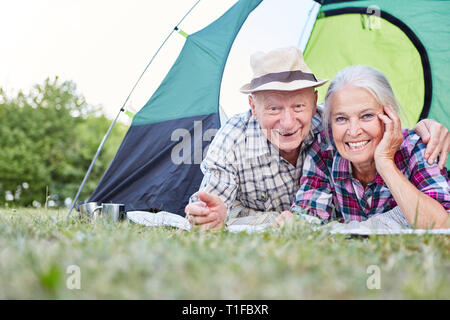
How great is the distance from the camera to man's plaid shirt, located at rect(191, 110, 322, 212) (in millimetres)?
1974

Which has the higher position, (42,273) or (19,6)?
(19,6)

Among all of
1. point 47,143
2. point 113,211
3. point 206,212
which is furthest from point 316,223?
point 47,143

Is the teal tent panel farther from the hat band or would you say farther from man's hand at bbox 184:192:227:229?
man's hand at bbox 184:192:227:229

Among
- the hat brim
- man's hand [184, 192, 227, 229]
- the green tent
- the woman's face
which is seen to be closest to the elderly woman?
the woman's face

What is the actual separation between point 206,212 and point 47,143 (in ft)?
35.8

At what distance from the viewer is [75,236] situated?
1088 mm

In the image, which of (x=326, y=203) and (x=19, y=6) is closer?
(x=326, y=203)

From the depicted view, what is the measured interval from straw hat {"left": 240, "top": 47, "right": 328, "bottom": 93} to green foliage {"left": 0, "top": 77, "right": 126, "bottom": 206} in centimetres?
800

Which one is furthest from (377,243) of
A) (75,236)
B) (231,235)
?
(75,236)

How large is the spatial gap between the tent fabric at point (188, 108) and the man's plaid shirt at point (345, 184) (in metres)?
0.84

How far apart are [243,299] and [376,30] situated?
102 inches

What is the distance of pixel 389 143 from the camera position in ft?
5.22

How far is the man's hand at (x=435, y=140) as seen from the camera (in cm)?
161
